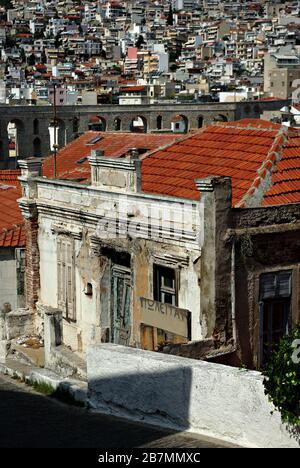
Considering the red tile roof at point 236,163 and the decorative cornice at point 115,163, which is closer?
the red tile roof at point 236,163

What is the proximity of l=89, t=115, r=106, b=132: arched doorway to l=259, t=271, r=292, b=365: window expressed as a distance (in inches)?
2172

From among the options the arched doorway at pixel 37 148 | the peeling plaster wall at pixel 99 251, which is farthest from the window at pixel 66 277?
the arched doorway at pixel 37 148

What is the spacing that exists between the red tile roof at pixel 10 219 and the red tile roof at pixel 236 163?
288cm

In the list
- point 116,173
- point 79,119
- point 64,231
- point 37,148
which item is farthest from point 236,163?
point 37,148

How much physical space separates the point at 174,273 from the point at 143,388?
2611 millimetres

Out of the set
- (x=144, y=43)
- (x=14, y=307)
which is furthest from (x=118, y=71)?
(x=14, y=307)

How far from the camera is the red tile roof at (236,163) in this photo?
12.0 meters

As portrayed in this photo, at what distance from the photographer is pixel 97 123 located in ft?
223

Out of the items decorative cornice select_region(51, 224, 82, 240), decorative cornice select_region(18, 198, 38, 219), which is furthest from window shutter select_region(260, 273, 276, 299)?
decorative cornice select_region(18, 198, 38, 219)

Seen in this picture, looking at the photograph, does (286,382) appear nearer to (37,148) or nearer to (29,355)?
(29,355)

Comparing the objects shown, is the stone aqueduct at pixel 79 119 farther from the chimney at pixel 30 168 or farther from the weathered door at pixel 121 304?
the weathered door at pixel 121 304

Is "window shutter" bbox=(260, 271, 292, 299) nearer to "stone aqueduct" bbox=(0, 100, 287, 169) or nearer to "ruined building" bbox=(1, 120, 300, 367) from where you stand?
"ruined building" bbox=(1, 120, 300, 367)

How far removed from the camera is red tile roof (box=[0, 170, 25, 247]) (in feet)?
50.7

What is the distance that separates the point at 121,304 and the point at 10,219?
4.26 meters
